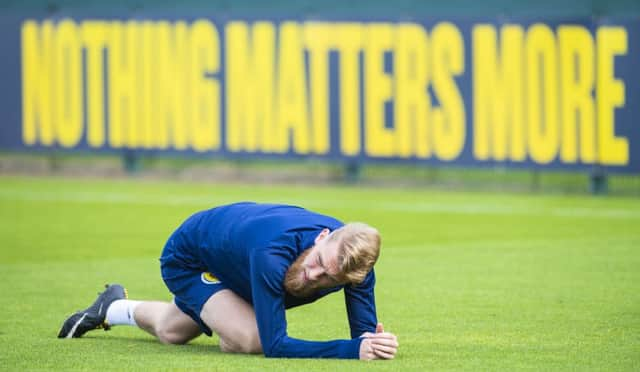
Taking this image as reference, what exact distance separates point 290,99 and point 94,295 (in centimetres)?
979

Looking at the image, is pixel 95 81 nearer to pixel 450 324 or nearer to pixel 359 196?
pixel 359 196

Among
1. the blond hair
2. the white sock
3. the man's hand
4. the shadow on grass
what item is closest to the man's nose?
the blond hair

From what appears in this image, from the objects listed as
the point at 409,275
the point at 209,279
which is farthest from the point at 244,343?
the point at 409,275

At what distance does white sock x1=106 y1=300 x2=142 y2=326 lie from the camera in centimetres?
788

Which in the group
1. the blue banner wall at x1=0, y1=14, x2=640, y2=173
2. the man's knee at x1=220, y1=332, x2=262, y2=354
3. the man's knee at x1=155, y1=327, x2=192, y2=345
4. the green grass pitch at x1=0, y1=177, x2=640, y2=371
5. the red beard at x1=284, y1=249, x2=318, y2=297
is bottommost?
the green grass pitch at x1=0, y1=177, x2=640, y2=371

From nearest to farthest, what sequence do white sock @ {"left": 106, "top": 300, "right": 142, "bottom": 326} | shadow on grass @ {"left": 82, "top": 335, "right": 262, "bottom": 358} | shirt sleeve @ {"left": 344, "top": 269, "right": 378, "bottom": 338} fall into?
shirt sleeve @ {"left": 344, "top": 269, "right": 378, "bottom": 338} → shadow on grass @ {"left": 82, "top": 335, "right": 262, "bottom": 358} → white sock @ {"left": 106, "top": 300, "right": 142, "bottom": 326}

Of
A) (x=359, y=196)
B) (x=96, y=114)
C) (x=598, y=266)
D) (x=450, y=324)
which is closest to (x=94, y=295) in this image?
(x=450, y=324)

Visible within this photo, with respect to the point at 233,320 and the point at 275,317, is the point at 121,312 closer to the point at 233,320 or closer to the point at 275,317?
the point at 233,320

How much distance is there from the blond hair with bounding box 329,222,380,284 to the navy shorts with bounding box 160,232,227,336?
3.55 ft

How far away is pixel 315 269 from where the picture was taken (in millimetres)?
6453

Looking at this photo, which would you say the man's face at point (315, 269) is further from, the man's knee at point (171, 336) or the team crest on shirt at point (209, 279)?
the man's knee at point (171, 336)

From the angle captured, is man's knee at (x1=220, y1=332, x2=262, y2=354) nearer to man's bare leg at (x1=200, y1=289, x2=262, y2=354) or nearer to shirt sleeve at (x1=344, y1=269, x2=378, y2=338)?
man's bare leg at (x1=200, y1=289, x2=262, y2=354)

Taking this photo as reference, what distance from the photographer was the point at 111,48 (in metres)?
20.5

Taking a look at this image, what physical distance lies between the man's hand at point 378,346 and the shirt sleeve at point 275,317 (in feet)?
0.12
